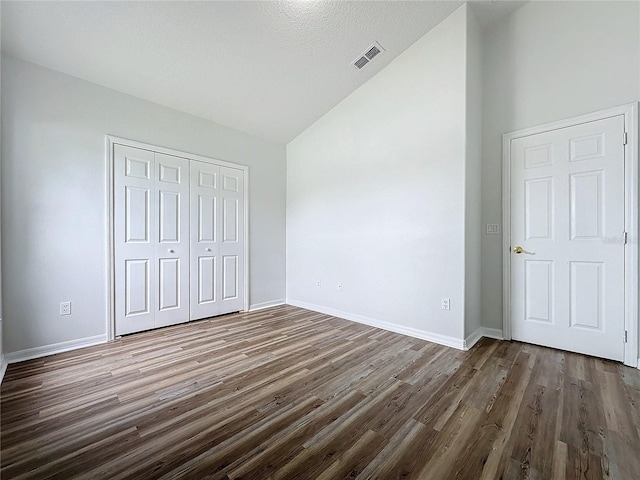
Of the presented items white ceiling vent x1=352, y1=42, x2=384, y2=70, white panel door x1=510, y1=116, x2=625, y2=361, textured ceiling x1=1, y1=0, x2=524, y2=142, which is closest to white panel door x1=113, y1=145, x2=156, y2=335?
textured ceiling x1=1, y1=0, x2=524, y2=142

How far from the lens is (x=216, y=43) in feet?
8.44

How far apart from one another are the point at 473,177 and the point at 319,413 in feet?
8.49

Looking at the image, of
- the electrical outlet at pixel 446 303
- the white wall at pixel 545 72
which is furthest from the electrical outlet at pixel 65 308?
the white wall at pixel 545 72

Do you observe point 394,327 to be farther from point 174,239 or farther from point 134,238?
point 134,238

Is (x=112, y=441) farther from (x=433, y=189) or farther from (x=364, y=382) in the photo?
(x=433, y=189)

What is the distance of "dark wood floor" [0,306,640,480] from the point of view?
4.20 feet

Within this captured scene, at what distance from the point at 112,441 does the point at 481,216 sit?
3.56 metres

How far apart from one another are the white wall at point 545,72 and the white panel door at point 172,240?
349 cm

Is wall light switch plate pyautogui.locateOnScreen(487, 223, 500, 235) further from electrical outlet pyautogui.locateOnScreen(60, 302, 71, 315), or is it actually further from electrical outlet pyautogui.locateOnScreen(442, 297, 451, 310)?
electrical outlet pyautogui.locateOnScreen(60, 302, 71, 315)

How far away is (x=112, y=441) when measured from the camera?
56.3 inches

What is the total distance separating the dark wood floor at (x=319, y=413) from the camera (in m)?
1.28

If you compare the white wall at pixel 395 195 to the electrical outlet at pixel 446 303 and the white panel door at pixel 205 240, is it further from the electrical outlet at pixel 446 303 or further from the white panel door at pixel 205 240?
the white panel door at pixel 205 240

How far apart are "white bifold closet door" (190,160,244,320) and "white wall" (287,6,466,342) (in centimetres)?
97

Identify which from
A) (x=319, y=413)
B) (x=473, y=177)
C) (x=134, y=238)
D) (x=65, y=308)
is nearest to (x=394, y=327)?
(x=319, y=413)
